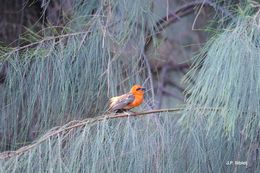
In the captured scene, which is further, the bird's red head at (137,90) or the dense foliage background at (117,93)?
the bird's red head at (137,90)

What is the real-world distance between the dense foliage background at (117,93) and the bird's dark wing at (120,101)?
1.6 inches

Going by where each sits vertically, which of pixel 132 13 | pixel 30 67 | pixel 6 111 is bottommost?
pixel 6 111

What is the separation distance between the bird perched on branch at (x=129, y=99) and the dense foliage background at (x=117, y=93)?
40mm

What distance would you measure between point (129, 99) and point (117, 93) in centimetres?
9

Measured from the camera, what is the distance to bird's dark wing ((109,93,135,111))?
10.4ft

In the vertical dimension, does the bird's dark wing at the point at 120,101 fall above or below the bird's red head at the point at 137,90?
below

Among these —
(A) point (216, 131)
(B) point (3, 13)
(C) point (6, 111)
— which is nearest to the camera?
(A) point (216, 131)

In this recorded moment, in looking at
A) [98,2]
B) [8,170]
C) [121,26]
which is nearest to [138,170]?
[8,170]

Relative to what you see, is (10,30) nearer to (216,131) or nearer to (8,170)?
(8,170)

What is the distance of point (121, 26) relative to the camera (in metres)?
3.08

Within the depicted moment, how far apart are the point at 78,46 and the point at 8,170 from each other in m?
0.82

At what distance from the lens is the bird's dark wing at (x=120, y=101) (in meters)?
3.18

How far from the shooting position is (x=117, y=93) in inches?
126

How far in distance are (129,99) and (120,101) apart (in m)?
0.05
